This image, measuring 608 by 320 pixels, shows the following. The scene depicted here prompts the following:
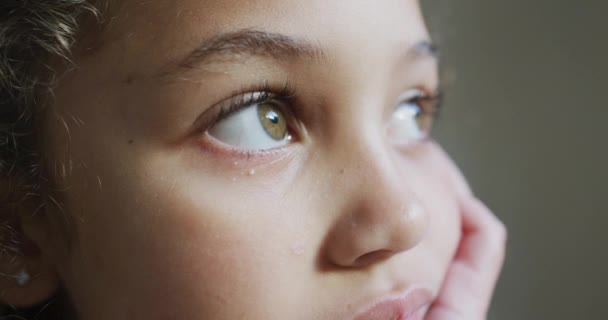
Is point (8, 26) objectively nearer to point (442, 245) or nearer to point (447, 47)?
point (442, 245)

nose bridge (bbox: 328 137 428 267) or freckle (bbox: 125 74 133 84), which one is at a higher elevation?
freckle (bbox: 125 74 133 84)

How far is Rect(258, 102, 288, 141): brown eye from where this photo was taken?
2.14 feet

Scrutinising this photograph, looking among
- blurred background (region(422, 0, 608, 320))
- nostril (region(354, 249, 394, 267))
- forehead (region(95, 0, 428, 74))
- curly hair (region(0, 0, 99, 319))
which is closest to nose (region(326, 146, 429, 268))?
nostril (region(354, 249, 394, 267))

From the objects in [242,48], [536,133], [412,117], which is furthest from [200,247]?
[536,133]

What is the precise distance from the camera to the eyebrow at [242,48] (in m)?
0.59

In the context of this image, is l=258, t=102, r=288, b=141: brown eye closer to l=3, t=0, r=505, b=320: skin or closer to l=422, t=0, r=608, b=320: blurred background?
l=3, t=0, r=505, b=320: skin

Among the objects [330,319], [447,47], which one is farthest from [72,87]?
[447,47]

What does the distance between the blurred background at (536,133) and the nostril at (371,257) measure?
0.51 m

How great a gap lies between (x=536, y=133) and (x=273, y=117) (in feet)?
1.87

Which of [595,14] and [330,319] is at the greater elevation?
[595,14]

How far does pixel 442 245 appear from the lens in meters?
0.74

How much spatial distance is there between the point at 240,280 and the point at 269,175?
0.10 metres

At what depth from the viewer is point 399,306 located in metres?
0.65

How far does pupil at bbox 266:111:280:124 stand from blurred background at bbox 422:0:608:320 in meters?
0.49
